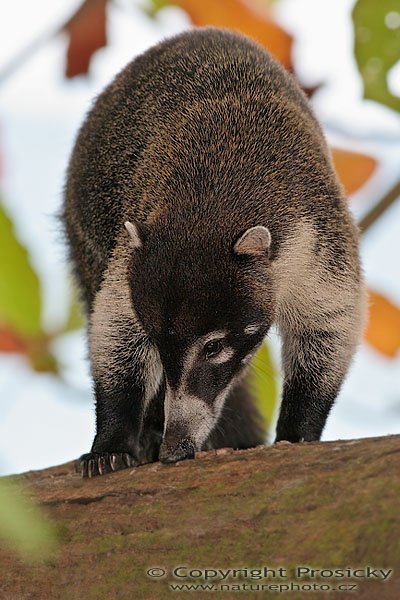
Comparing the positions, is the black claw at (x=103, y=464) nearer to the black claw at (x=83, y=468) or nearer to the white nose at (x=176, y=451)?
the black claw at (x=83, y=468)

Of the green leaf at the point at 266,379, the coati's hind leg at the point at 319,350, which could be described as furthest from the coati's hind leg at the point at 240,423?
the coati's hind leg at the point at 319,350

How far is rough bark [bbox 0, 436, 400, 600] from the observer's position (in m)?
4.16

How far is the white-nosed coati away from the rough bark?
25.0 inches

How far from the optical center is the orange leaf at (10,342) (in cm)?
675

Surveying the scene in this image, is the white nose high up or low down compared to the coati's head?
down

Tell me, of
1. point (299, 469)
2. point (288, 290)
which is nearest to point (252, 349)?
point (288, 290)

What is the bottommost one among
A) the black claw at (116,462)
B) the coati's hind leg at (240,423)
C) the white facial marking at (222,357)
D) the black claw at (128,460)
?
the coati's hind leg at (240,423)

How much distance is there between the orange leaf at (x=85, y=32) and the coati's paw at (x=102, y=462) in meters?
3.10

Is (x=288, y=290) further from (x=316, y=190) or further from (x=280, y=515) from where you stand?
(x=280, y=515)

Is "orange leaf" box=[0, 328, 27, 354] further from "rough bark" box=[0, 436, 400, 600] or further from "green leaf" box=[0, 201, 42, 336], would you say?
"rough bark" box=[0, 436, 400, 600]

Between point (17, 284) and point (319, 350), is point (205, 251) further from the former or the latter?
point (319, 350)

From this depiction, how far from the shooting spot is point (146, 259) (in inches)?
244

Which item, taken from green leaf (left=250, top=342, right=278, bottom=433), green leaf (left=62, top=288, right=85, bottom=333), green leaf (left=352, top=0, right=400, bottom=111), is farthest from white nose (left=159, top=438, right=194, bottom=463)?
green leaf (left=352, top=0, right=400, bottom=111)

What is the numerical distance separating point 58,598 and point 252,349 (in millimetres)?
2368
